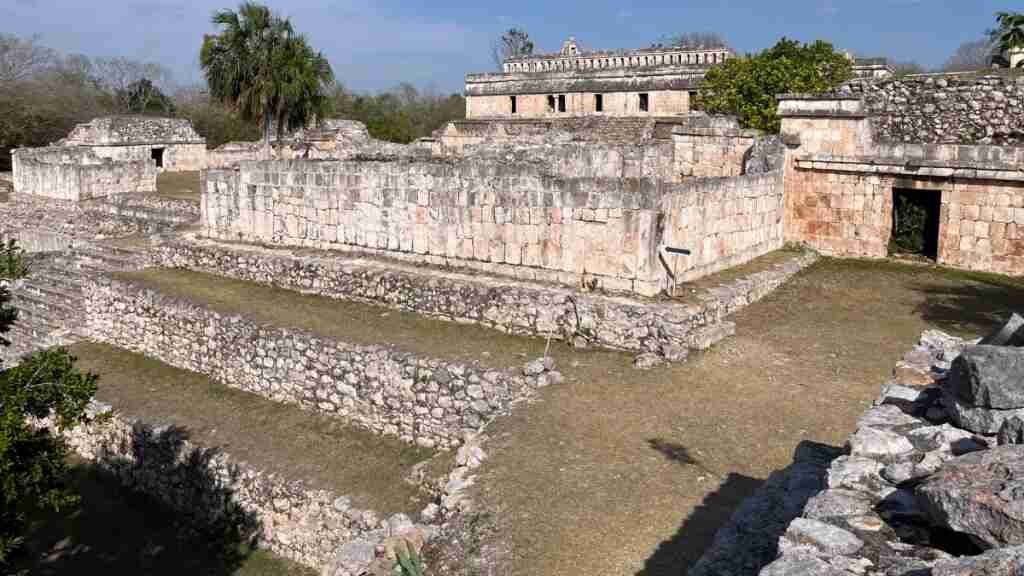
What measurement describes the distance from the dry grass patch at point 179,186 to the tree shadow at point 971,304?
677 inches

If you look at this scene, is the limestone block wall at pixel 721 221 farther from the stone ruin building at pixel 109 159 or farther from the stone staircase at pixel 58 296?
the stone ruin building at pixel 109 159

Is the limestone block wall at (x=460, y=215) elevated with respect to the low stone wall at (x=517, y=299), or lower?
elevated

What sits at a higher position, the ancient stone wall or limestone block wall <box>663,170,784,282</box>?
the ancient stone wall

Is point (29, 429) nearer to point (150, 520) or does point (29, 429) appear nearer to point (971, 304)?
point (150, 520)

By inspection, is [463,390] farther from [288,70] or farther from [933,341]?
[288,70]

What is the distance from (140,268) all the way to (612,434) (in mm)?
10964

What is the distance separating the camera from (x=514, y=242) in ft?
38.1

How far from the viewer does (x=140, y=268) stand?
→ 50.0 feet

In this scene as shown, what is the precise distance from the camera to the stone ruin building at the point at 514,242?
9750 mm

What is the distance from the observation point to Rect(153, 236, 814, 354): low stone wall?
32.2 ft

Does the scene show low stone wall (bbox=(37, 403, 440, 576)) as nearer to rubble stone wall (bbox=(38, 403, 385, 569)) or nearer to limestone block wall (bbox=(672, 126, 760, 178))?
rubble stone wall (bbox=(38, 403, 385, 569))

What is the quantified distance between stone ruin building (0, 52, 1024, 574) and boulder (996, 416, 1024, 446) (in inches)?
190

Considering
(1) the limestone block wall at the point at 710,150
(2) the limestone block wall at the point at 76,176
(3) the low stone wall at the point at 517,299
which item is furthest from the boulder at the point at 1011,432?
(2) the limestone block wall at the point at 76,176

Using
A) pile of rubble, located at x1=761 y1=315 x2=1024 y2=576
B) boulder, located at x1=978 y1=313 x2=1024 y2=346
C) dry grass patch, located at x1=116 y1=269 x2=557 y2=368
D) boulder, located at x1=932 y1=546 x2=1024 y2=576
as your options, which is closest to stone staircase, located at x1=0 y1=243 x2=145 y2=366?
dry grass patch, located at x1=116 y1=269 x2=557 y2=368
